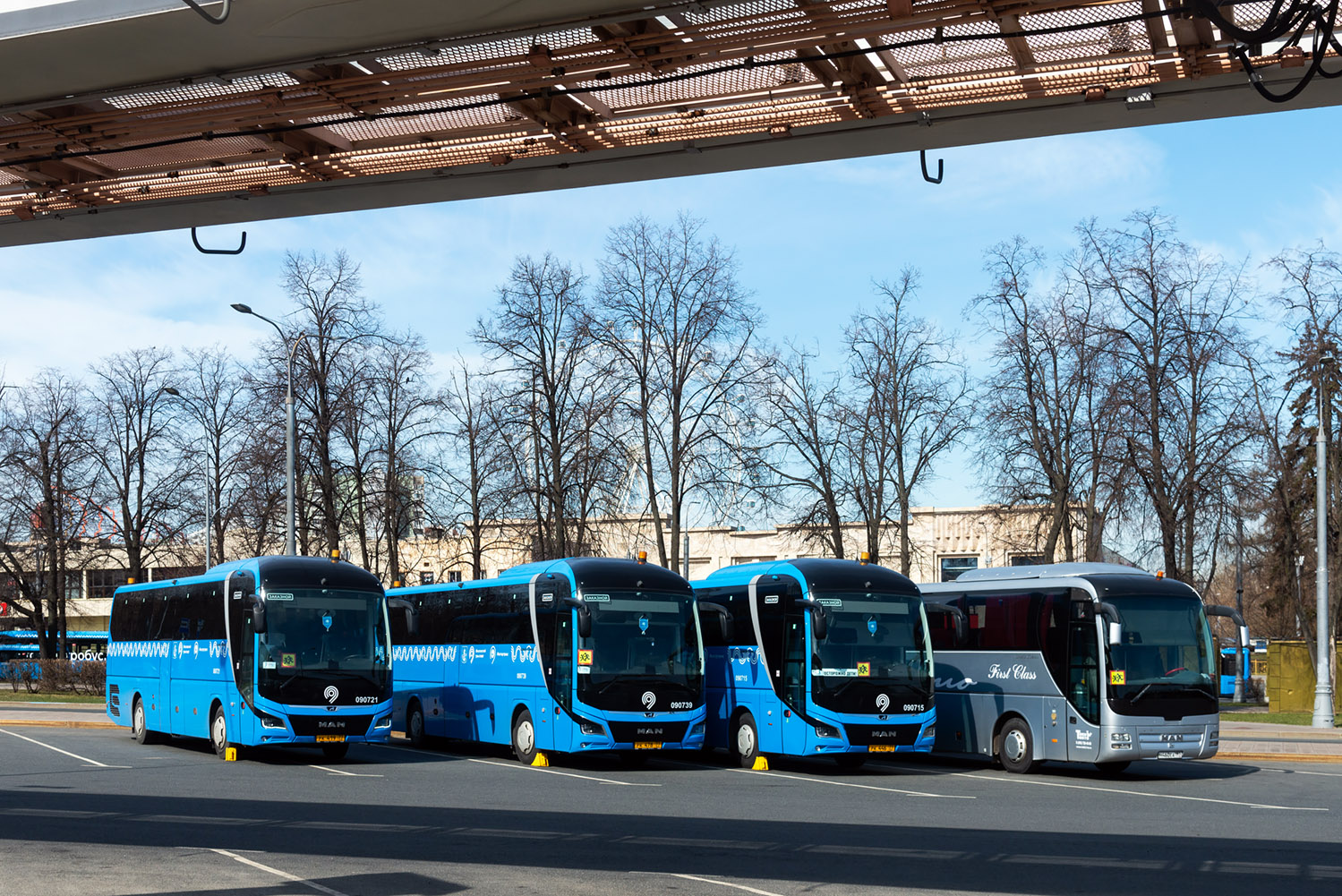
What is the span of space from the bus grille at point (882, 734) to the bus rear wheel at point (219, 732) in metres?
9.83

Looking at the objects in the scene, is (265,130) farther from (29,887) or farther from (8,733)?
(8,733)

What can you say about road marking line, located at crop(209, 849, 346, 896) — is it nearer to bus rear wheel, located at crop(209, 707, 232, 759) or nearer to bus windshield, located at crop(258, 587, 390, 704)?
bus windshield, located at crop(258, 587, 390, 704)

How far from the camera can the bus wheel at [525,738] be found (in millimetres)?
22578

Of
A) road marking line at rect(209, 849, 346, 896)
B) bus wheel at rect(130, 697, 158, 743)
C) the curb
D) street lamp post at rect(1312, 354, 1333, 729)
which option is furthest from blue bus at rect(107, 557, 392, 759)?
street lamp post at rect(1312, 354, 1333, 729)

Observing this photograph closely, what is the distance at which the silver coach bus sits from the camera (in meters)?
20.2

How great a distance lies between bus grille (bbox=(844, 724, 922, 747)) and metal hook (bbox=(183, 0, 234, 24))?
16.6m

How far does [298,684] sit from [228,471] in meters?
23.1

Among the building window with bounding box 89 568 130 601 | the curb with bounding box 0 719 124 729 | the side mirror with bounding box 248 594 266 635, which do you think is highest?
the building window with bounding box 89 568 130 601

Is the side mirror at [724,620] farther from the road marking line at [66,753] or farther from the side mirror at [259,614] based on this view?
the road marking line at [66,753]

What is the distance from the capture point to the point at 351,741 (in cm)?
2206

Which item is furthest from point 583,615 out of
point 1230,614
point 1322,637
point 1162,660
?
point 1322,637

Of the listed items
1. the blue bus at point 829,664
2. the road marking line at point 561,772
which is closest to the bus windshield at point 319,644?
the road marking line at point 561,772

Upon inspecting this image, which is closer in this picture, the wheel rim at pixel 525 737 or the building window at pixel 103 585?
the wheel rim at pixel 525 737

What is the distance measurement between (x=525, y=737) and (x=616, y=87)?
16934mm
